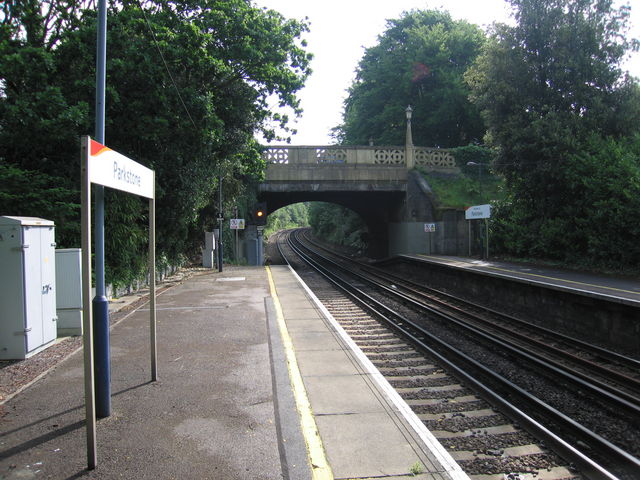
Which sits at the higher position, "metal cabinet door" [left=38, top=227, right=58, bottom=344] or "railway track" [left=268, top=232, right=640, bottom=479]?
"metal cabinet door" [left=38, top=227, right=58, bottom=344]

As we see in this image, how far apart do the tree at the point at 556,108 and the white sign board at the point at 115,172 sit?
1659 cm

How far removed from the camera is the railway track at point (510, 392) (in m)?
4.66

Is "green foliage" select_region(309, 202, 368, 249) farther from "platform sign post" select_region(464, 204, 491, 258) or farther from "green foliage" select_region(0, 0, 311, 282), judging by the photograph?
"green foliage" select_region(0, 0, 311, 282)

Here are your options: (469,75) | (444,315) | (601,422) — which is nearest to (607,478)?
(601,422)

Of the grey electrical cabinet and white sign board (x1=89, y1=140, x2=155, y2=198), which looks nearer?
white sign board (x1=89, y1=140, x2=155, y2=198)

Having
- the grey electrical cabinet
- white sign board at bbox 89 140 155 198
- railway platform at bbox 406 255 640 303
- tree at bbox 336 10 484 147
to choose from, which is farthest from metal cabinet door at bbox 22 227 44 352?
tree at bbox 336 10 484 147

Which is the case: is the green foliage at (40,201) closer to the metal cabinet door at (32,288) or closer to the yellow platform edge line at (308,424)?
the metal cabinet door at (32,288)

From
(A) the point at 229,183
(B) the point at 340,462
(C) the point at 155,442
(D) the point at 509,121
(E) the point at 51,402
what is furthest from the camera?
(A) the point at 229,183

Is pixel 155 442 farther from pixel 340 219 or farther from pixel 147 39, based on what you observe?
pixel 340 219

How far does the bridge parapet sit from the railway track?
15.0 metres

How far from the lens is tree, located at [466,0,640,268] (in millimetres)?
18000

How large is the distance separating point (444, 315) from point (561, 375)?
4928 mm

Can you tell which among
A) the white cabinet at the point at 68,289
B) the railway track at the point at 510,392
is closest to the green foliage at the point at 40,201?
the white cabinet at the point at 68,289

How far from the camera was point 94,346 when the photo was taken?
13.3 ft
